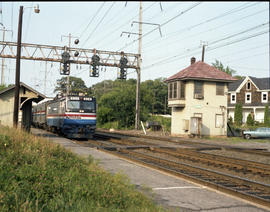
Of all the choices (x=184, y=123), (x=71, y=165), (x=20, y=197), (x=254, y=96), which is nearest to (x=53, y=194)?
(x=20, y=197)

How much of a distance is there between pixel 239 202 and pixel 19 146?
6.48 meters

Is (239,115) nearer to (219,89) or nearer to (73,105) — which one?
(219,89)

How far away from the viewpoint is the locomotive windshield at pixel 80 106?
84.0 feet

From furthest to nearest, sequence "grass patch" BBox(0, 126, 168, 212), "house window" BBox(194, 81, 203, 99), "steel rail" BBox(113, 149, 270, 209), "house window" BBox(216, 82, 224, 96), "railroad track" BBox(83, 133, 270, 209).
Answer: "house window" BBox(216, 82, 224, 96) < "house window" BBox(194, 81, 203, 99) < "railroad track" BBox(83, 133, 270, 209) < "steel rail" BBox(113, 149, 270, 209) < "grass patch" BBox(0, 126, 168, 212)

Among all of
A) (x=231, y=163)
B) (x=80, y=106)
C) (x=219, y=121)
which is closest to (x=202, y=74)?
(x=219, y=121)

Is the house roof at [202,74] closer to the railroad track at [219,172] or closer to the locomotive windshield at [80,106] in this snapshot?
the locomotive windshield at [80,106]

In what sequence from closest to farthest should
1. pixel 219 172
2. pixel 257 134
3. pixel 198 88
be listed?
pixel 219 172 → pixel 257 134 → pixel 198 88

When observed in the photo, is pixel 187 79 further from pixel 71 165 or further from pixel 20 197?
pixel 20 197

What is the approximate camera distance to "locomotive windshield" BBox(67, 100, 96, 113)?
1008 inches

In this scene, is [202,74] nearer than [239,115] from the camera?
Yes

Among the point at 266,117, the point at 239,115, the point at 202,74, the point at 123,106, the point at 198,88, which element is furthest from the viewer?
the point at 239,115

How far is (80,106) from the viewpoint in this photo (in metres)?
25.9

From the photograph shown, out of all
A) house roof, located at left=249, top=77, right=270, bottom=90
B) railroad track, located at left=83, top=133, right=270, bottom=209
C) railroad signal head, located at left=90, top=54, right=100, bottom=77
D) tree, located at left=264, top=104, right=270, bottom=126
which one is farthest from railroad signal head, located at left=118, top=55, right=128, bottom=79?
house roof, located at left=249, top=77, right=270, bottom=90

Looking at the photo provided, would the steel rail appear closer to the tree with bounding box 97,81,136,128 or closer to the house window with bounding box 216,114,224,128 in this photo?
the house window with bounding box 216,114,224,128
